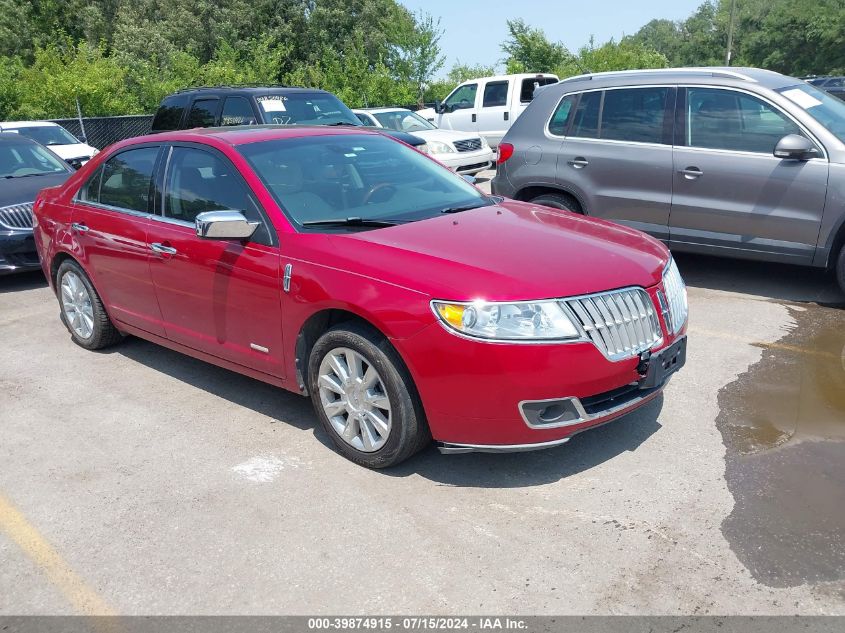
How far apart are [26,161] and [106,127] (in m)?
10.7

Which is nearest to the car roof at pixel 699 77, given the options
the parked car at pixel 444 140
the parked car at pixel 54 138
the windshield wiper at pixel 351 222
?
the windshield wiper at pixel 351 222

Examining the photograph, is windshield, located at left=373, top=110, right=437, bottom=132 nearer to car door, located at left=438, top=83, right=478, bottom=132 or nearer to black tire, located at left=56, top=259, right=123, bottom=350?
car door, located at left=438, top=83, right=478, bottom=132

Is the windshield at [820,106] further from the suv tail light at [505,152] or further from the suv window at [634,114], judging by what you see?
the suv tail light at [505,152]

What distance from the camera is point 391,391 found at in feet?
12.3

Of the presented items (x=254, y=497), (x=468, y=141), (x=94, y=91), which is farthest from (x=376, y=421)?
(x=94, y=91)

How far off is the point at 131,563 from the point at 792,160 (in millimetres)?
5533

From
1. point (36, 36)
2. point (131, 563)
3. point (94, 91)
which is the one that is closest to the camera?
point (131, 563)

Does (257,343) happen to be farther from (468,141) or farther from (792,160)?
(468,141)

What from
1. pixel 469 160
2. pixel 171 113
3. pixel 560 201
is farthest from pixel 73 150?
pixel 560 201

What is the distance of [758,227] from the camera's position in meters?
6.43

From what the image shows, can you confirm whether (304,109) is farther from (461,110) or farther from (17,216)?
(461,110)

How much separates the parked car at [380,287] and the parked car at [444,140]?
918 centimetres

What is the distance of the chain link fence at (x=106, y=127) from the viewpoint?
18656mm

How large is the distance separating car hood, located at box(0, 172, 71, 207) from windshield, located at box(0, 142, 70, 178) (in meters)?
0.20
